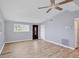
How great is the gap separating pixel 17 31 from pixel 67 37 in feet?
15.3

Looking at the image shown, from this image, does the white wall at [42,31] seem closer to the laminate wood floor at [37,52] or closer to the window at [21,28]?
the window at [21,28]

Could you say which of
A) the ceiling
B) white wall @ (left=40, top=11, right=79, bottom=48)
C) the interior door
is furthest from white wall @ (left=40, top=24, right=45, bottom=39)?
the ceiling

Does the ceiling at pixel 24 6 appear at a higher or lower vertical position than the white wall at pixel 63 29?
higher

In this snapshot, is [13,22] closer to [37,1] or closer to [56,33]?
[56,33]

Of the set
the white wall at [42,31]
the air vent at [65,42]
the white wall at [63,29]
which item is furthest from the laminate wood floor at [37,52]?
the white wall at [42,31]

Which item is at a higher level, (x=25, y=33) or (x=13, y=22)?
(x=13, y=22)

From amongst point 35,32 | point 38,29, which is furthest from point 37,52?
point 38,29

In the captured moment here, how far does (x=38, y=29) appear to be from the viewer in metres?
10.3

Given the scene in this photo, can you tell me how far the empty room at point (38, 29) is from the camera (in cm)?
413

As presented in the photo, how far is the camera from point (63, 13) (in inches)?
246

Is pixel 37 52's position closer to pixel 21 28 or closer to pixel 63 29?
pixel 63 29

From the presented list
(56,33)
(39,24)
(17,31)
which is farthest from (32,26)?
(56,33)

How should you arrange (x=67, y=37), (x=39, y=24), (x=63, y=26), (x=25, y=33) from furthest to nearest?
(x=39, y=24), (x=25, y=33), (x=63, y=26), (x=67, y=37)

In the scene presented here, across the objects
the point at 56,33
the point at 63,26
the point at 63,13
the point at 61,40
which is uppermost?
the point at 63,13
